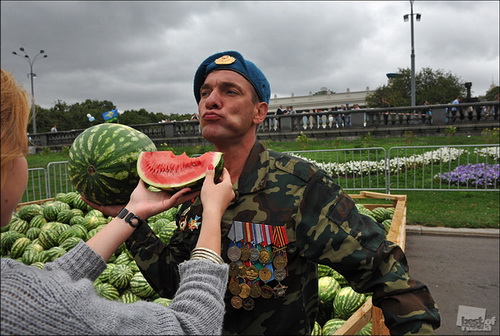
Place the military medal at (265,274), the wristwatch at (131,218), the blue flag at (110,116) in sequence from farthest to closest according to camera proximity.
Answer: the blue flag at (110,116)
the military medal at (265,274)
the wristwatch at (131,218)

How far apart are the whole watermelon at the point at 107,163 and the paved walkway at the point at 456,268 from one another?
12.3ft

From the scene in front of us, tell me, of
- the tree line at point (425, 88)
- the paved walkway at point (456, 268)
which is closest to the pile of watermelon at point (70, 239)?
the paved walkway at point (456, 268)

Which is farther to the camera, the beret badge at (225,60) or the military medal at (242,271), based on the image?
the beret badge at (225,60)

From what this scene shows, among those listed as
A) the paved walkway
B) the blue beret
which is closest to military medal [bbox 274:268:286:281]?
the blue beret

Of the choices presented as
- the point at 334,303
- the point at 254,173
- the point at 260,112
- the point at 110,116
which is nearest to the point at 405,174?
the point at 334,303

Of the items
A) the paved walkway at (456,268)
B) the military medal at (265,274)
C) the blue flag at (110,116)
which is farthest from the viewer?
the paved walkway at (456,268)

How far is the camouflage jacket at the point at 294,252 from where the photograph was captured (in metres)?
1.65

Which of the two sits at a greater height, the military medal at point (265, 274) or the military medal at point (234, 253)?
the military medal at point (234, 253)

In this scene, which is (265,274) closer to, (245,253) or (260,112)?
(245,253)

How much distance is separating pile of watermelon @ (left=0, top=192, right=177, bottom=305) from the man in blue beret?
171 cm

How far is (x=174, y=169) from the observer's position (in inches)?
75.0

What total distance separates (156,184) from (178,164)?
0.87 feet

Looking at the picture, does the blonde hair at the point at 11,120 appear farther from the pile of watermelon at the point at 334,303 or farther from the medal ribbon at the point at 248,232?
the pile of watermelon at the point at 334,303

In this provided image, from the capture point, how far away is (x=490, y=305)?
455 cm
